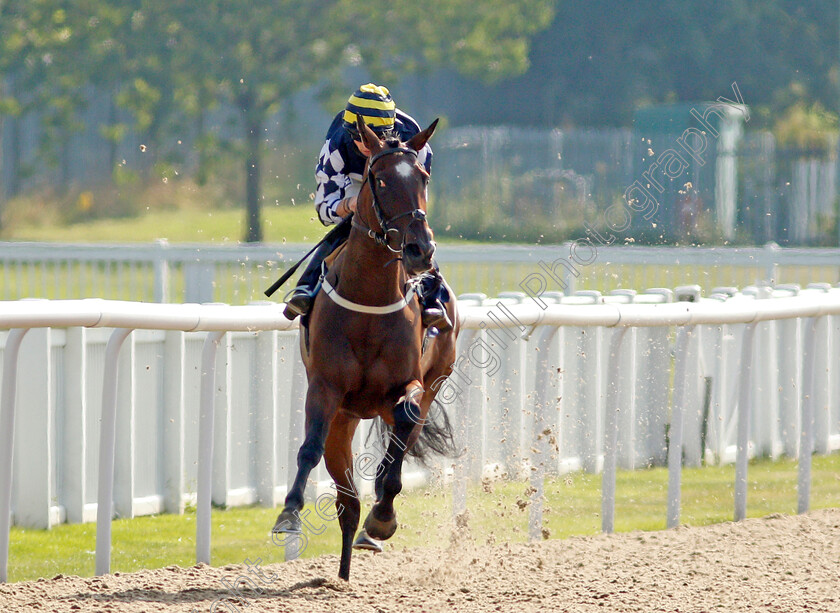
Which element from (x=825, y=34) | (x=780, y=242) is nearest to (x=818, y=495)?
(x=780, y=242)

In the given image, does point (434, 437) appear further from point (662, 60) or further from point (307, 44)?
point (662, 60)

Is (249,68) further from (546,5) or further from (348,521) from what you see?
(348,521)

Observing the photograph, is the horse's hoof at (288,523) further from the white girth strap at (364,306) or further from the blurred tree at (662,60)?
the blurred tree at (662,60)

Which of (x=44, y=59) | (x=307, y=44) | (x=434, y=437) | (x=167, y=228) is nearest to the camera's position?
(x=434, y=437)

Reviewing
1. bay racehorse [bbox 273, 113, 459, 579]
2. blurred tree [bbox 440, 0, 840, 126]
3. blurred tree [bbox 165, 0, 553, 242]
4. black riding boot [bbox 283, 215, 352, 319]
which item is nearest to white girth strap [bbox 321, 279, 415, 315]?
bay racehorse [bbox 273, 113, 459, 579]

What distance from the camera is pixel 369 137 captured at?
415 centimetres

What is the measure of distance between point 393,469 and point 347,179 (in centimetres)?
101

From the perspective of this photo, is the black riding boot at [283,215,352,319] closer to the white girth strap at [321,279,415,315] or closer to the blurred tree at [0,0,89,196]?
the white girth strap at [321,279,415,315]

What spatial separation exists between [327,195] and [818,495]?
3.52 meters

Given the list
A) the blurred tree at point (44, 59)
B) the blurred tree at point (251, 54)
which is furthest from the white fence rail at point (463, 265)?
the blurred tree at point (44, 59)

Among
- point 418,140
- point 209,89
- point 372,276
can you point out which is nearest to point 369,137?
point 418,140

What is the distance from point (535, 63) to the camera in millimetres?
33875

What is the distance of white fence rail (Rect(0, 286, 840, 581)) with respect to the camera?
4820mm

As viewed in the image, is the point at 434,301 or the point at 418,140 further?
the point at 434,301
